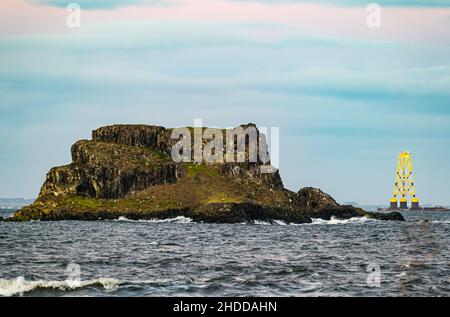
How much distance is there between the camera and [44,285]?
1960 inches

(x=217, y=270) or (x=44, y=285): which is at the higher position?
(x=217, y=270)

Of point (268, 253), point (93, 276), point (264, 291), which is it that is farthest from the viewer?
point (268, 253)

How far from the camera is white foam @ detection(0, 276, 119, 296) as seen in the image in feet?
158

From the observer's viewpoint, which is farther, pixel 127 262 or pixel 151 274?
pixel 127 262

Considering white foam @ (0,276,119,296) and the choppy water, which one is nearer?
white foam @ (0,276,119,296)

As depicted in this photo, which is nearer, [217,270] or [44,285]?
[44,285]

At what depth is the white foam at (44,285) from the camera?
48.2m

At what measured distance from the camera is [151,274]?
5719cm

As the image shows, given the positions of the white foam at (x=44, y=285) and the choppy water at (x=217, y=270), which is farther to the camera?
the choppy water at (x=217, y=270)

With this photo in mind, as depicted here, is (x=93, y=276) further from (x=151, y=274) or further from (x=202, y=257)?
(x=202, y=257)

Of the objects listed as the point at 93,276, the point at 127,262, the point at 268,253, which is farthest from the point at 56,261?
the point at 268,253
